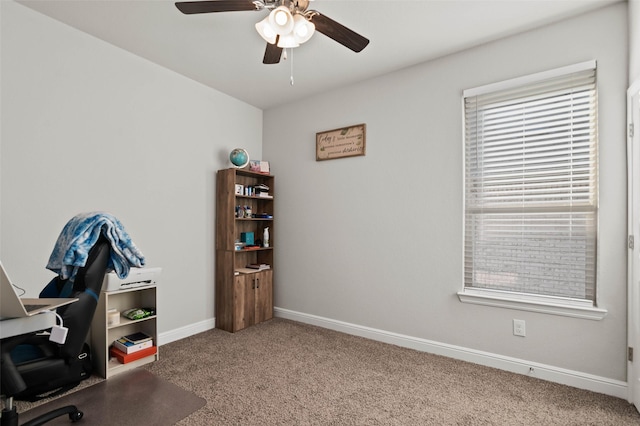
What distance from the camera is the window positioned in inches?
90.3

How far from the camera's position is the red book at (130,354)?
2475mm

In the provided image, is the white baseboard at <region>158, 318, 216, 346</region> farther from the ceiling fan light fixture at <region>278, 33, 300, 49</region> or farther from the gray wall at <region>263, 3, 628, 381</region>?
the ceiling fan light fixture at <region>278, 33, 300, 49</region>

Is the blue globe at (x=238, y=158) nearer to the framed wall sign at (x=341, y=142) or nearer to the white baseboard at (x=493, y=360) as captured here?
the framed wall sign at (x=341, y=142)

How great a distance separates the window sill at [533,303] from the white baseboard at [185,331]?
97.4 inches

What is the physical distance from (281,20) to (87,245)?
60.2 inches

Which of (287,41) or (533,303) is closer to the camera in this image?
(287,41)

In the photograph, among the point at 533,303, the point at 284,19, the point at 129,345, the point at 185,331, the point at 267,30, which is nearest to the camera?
the point at 284,19

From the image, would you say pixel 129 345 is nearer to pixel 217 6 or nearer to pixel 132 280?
pixel 132 280

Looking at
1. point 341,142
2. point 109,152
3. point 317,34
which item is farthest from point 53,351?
point 341,142

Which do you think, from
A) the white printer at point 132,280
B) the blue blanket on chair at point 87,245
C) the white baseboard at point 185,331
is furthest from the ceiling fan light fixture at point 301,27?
the white baseboard at point 185,331

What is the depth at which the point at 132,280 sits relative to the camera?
2.53 meters

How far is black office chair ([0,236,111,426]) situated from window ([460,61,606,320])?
258cm

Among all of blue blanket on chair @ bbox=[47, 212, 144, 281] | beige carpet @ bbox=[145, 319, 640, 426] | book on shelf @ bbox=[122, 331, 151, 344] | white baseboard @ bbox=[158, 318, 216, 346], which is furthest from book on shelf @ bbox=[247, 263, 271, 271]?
blue blanket on chair @ bbox=[47, 212, 144, 281]

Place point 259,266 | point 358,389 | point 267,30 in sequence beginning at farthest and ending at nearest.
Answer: point 259,266 → point 358,389 → point 267,30
